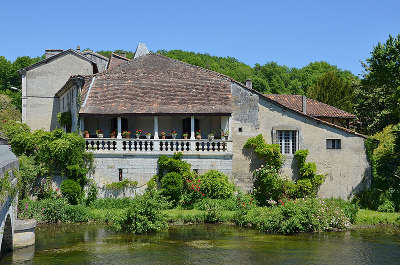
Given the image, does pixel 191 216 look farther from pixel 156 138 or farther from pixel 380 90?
pixel 380 90

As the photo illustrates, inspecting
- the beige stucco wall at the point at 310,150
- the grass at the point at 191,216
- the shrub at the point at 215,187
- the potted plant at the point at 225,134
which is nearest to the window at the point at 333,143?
the beige stucco wall at the point at 310,150

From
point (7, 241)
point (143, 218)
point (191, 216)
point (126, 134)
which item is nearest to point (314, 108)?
point (126, 134)

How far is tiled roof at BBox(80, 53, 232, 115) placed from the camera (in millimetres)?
28219

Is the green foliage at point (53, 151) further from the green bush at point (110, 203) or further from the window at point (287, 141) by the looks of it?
the window at point (287, 141)

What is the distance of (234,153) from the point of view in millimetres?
28562

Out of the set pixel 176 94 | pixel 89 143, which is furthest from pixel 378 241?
pixel 89 143

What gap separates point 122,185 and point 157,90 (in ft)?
20.5

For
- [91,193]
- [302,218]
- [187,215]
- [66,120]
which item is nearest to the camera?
[302,218]

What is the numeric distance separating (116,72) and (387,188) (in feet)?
58.6

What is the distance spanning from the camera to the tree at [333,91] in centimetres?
4662

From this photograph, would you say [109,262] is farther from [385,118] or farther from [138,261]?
[385,118]

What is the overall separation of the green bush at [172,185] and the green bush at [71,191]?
4.66 metres

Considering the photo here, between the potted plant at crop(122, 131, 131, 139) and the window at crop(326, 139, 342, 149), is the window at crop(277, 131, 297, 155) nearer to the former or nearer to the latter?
the window at crop(326, 139, 342, 149)

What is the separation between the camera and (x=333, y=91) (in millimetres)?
47812
